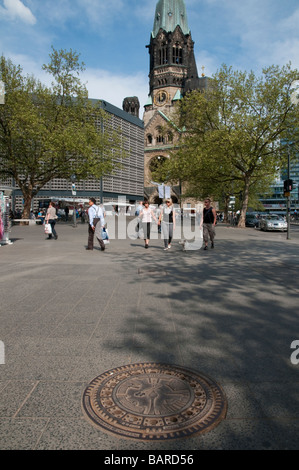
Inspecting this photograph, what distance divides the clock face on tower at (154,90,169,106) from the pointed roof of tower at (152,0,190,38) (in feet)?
48.5

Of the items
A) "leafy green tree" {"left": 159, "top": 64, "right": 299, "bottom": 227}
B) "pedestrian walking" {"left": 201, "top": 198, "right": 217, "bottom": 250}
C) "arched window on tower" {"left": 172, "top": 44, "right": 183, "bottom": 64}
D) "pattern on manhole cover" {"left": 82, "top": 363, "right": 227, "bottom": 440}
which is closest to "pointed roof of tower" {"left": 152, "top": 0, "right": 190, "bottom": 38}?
"arched window on tower" {"left": 172, "top": 44, "right": 183, "bottom": 64}

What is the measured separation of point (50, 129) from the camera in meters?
30.1

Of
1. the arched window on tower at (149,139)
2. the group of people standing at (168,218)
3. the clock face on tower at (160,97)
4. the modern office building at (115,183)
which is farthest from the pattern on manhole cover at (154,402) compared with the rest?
the clock face on tower at (160,97)

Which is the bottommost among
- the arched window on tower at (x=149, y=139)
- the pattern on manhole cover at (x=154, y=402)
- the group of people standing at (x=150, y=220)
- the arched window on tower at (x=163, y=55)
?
the pattern on manhole cover at (x=154, y=402)

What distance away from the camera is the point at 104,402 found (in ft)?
8.48

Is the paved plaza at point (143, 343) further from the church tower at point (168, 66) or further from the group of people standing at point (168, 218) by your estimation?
the church tower at point (168, 66)

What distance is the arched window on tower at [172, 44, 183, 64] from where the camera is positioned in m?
88.1

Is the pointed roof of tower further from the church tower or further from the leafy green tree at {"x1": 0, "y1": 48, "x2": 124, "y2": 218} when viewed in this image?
the leafy green tree at {"x1": 0, "y1": 48, "x2": 124, "y2": 218}

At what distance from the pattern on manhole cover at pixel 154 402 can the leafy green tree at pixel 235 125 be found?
27474 mm

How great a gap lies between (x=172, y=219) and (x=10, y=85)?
2312 centimetres

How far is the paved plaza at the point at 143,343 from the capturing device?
2240 mm

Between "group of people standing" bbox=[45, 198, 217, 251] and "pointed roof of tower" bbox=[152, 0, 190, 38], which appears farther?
"pointed roof of tower" bbox=[152, 0, 190, 38]

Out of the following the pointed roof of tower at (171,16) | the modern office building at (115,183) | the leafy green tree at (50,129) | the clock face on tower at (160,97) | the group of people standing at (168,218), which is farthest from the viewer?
the clock face on tower at (160,97)

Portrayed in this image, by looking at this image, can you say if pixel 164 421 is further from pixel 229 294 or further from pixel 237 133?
pixel 237 133
